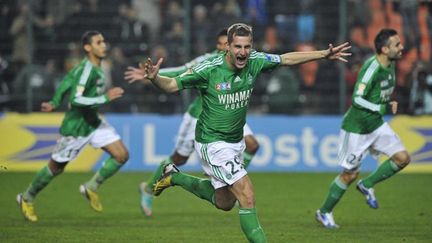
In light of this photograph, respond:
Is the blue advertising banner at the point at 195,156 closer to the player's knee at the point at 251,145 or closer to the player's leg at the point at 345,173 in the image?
the player's knee at the point at 251,145

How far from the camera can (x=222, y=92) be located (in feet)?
32.4

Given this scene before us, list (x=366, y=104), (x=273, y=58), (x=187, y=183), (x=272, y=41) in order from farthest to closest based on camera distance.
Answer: (x=272, y=41), (x=366, y=104), (x=187, y=183), (x=273, y=58)

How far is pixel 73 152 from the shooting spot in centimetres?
1384

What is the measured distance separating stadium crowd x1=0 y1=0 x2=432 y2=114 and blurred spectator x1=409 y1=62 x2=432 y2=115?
0.08 ft

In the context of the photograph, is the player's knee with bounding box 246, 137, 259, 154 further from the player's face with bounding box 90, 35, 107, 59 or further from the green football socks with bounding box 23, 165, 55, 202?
the green football socks with bounding box 23, 165, 55, 202

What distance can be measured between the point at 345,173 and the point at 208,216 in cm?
218

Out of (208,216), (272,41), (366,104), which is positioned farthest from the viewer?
(272,41)

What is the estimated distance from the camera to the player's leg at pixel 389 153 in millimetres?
12859

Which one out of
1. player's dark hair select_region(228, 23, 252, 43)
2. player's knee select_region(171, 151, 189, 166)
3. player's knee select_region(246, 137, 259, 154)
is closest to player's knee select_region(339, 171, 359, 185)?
player's knee select_region(246, 137, 259, 154)

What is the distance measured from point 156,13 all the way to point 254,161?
4.04 metres

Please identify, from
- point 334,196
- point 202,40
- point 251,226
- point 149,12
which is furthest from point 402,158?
point 149,12

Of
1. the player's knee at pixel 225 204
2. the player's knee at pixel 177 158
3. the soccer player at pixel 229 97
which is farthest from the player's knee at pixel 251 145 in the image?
the soccer player at pixel 229 97

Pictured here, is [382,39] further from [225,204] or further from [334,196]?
[225,204]

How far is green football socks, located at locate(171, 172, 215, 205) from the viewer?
10609 millimetres
